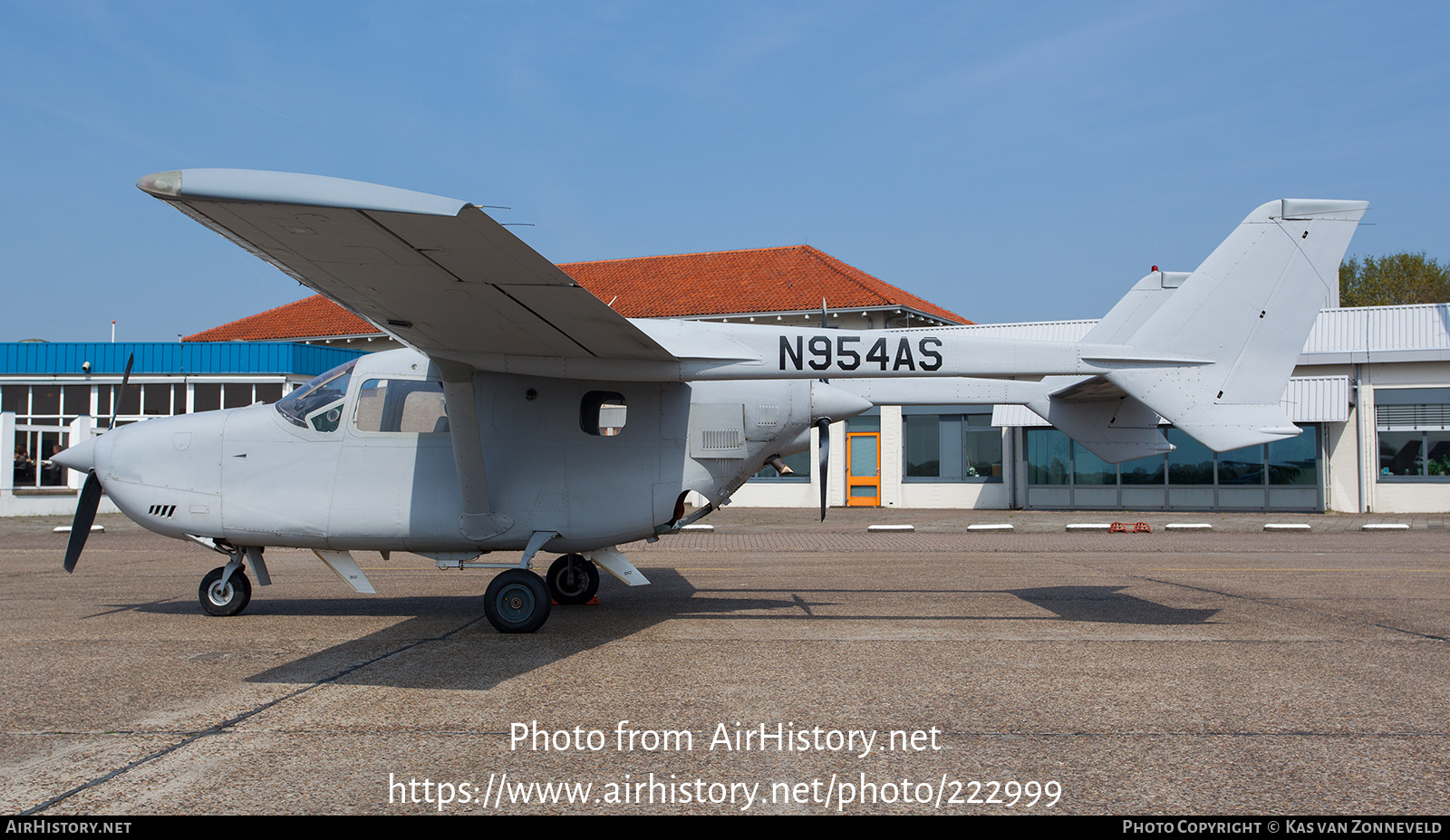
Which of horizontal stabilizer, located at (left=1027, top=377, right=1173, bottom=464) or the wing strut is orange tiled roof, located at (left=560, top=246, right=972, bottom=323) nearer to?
horizontal stabilizer, located at (left=1027, top=377, right=1173, bottom=464)

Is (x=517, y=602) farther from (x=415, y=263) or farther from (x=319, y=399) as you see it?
(x=415, y=263)

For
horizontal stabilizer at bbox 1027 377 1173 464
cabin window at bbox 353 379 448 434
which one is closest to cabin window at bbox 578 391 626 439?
cabin window at bbox 353 379 448 434

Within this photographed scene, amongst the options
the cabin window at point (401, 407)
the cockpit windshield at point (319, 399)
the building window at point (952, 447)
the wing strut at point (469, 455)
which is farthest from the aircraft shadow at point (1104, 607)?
the building window at point (952, 447)

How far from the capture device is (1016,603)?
9.38m

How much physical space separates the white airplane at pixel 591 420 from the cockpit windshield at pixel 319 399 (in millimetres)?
27

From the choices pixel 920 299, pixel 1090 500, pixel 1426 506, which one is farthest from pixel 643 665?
pixel 920 299

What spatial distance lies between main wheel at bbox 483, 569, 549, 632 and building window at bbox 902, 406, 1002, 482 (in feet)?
71.4

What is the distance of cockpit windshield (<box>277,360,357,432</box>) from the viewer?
27.3 ft

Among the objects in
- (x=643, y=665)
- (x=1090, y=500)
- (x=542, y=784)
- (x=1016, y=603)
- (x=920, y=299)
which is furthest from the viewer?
(x=920, y=299)

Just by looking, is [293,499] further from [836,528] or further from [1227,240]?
[836,528]

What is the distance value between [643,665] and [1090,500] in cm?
2263

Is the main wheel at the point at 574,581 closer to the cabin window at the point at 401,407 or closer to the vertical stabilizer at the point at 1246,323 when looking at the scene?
the cabin window at the point at 401,407

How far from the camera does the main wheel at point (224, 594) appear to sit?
8.73m

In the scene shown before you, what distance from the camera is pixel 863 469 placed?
2852 centimetres
